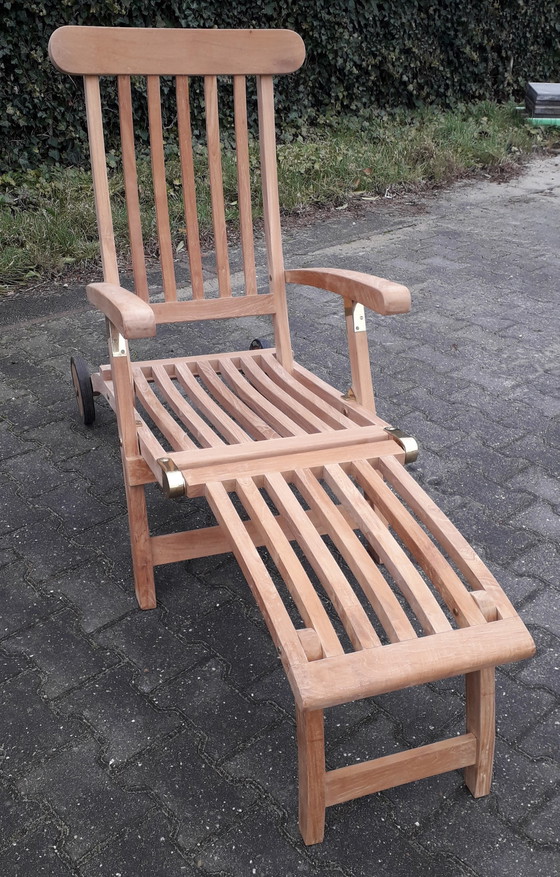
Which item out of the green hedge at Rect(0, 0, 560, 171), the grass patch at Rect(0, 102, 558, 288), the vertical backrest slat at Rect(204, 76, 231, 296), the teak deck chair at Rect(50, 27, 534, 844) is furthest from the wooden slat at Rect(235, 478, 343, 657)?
the green hedge at Rect(0, 0, 560, 171)

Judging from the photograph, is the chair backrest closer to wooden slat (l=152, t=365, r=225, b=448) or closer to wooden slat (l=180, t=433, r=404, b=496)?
wooden slat (l=152, t=365, r=225, b=448)

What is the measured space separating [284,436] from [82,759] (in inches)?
34.9

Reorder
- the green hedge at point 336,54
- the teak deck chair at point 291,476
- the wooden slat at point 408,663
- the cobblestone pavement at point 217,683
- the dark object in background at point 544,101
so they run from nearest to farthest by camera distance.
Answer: the wooden slat at point 408,663
the teak deck chair at point 291,476
the cobblestone pavement at point 217,683
the green hedge at point 336,54
the dark object in background at point 544,101

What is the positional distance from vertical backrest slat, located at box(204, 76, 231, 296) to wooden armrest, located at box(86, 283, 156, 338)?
727 mm

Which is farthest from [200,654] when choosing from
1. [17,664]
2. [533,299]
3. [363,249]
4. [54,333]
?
[363,249]

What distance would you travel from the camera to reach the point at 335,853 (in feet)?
4.95

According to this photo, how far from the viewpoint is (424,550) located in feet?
Result: 5.29

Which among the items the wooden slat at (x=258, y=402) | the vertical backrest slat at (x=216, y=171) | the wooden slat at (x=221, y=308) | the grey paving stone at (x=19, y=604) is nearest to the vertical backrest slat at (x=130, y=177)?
the wooden slat at (x=221, y=308)

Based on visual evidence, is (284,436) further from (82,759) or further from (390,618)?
(82,759)

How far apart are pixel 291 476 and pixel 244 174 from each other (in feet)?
3.92

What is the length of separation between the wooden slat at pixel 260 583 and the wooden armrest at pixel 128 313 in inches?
14.7

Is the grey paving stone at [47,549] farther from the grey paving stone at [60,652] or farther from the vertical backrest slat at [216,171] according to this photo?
the vertical backrest slat at [216,171]

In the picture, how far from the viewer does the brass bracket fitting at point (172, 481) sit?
174 centimetres

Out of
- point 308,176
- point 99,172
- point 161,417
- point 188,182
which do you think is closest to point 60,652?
point 161,417
